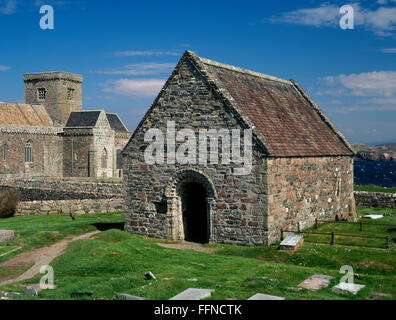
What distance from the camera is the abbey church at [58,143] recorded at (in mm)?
62344

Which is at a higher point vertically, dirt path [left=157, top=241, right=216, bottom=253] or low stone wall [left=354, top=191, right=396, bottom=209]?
low stone wall [left=354, top=191, right=396, bottom=209]

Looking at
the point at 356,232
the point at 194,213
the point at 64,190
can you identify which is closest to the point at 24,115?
the point at 64,190

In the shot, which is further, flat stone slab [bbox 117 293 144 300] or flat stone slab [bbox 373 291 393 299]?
flat stone slab [bbox 373 291 393 299]

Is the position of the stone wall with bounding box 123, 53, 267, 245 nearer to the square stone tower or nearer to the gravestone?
the gravestone

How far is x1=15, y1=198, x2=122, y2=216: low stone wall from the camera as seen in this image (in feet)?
102

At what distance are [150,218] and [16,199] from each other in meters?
14.3

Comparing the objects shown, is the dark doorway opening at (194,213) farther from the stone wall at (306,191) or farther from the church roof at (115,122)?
the church roof at (115,122)

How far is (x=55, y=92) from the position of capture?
75.3 meters

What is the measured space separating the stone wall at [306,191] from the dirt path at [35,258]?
8.81 meters

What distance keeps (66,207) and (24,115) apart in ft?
134

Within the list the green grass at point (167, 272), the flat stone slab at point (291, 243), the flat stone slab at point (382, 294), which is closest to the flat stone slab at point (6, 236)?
the green grass at point (167, 272)

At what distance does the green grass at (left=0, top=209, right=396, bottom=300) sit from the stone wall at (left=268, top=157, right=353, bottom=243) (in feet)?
7.59

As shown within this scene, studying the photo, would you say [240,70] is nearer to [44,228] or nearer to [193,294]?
[44,228]

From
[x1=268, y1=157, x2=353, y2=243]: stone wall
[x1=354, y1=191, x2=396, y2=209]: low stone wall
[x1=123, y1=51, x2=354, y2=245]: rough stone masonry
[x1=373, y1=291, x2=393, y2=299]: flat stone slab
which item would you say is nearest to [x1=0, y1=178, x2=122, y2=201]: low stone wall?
[x1=123, y1=51, x2=354, y2=245]: rough stone masonry
